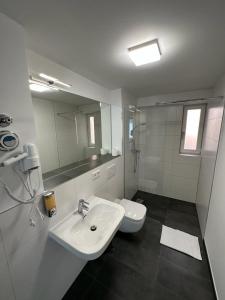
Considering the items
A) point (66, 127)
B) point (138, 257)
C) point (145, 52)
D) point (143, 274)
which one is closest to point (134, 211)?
point (138, 257)

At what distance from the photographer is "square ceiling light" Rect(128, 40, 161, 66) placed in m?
1.04

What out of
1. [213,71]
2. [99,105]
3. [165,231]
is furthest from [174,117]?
[165,231]

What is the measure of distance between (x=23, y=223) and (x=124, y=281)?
1241 millimetres

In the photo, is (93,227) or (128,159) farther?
(128,159)

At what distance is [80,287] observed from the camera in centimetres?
131

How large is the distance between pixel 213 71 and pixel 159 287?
2471 mm

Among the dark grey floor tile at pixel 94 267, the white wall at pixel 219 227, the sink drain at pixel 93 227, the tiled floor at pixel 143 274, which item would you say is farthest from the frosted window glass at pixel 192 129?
the dark grey floor tile at pixel 94 267

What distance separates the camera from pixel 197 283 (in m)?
1.33

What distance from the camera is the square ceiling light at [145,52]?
104cm

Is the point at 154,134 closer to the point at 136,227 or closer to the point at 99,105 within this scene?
the point at 99,105

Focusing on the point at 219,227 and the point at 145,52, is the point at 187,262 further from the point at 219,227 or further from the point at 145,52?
the point at 145,52

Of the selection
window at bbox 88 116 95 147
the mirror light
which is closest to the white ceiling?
the mirror light

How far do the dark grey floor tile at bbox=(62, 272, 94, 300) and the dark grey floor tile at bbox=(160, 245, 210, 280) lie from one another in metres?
0.92

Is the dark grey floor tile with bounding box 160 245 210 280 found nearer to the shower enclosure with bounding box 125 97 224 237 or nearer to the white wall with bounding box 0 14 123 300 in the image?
the shower enclosure with bounding box 125 97 224 237
